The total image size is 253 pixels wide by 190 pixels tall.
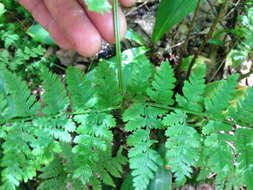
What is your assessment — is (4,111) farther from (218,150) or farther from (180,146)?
(218,150)

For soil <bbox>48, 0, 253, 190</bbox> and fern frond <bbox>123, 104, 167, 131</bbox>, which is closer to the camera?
fern frond <bbox>123, 104, 167, 131</bbox>

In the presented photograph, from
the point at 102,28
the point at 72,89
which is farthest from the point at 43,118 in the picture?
the point at 102,28

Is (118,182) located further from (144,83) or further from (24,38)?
(24,38)

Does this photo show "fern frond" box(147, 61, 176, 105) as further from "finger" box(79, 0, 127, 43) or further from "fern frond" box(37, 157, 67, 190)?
"fern frond" box(37, 157, 67, 190)

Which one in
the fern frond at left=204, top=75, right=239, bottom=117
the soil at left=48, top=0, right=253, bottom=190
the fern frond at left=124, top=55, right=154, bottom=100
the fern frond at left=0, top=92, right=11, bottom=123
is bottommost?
the fern frond at left=0, top=92, right=11, bottom=123

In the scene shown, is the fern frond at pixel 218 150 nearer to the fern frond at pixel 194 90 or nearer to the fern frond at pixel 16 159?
the fern frond at pixel 194 90

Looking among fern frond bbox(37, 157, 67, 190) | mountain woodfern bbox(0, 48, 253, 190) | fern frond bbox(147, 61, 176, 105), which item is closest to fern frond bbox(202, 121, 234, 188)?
mountain woodfern bbox(0, 48, 253, 190)

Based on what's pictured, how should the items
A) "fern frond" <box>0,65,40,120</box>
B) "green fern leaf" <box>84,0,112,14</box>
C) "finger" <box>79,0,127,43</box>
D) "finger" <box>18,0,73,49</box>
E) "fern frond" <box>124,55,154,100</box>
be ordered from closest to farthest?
1. "green fern leaf" <box>84,0,112,14</box>
2. "fern frond" <box>0,65,40,120</box>
3. "fern frond" <box>124,55,154,100</box>
4. "finger" <box>79,0,127,43</box>
5. "finger" <box>18,0,73,49</box>

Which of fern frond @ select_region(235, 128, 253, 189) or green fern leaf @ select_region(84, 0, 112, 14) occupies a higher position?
green fern leaf @ select_region(84, 0, 112, 14)

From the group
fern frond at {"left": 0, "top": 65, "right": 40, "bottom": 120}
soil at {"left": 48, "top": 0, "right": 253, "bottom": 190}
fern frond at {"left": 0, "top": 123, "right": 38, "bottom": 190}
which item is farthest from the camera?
soil at {"left": 48, "top": 0, "right": 253, "bottom": 190}
